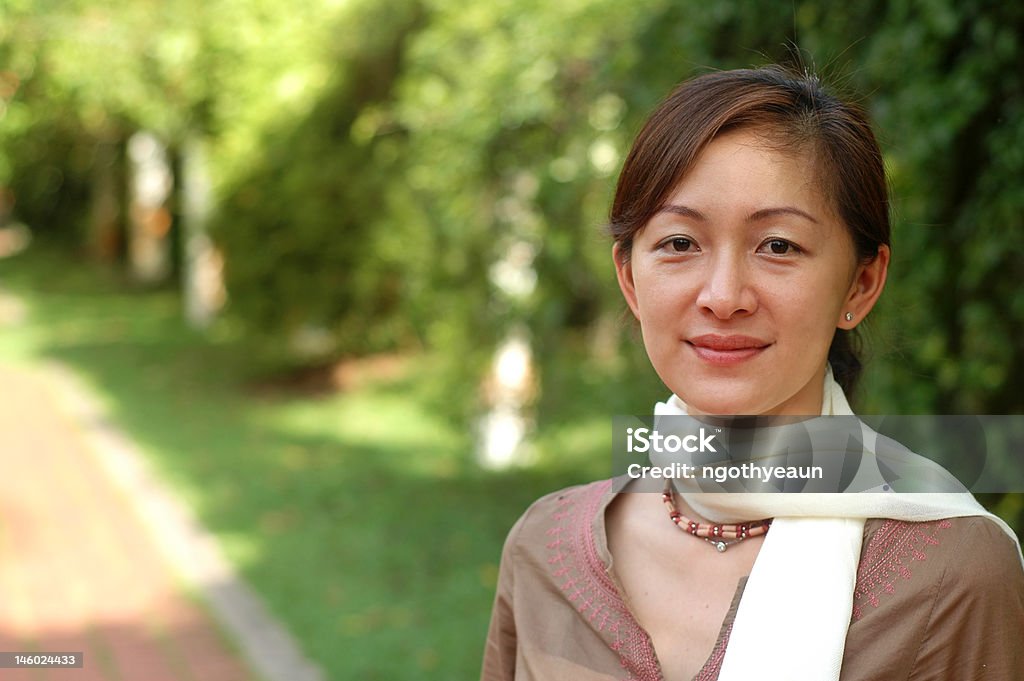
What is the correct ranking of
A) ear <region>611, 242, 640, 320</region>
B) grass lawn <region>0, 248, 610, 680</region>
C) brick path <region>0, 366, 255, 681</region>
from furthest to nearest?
grass lawn <region>0, 248, 610, 680</region>, brick path <region>0, 366, 255, 681</region>, ear <region>611, 242, 640, 320</region>

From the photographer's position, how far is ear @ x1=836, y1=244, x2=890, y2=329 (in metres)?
1.59

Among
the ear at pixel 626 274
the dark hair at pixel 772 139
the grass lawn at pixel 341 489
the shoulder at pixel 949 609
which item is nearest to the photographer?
the shoulder at pixel 949 609

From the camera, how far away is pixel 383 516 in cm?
776

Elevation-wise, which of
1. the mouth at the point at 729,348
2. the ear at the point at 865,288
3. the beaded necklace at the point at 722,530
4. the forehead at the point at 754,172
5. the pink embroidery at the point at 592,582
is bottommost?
the pink embroidery at the point at 592,582

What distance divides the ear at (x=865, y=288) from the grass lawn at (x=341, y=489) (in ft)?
12.7

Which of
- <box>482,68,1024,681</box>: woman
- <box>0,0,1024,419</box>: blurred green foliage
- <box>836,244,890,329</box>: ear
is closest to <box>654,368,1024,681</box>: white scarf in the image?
<box>482,68,1024,681</box>: woman

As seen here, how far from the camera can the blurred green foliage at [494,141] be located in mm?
3141

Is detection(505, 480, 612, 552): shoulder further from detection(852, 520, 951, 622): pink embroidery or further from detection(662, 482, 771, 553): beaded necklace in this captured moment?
detection(852, 520, 951, 622): pink embroidery

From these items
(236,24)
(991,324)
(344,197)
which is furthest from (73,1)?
(991,324)

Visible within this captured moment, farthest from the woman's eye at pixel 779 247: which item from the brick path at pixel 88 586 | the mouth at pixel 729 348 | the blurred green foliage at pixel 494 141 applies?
the brick path at pixel 88 586

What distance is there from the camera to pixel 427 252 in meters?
7.52

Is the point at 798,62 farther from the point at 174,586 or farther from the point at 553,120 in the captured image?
the point at 174,586

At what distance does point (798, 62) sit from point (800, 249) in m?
0.53

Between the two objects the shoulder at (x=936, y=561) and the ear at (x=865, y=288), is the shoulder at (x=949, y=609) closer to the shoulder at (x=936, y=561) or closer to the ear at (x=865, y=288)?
the shoulder at (x=936, y=561)
